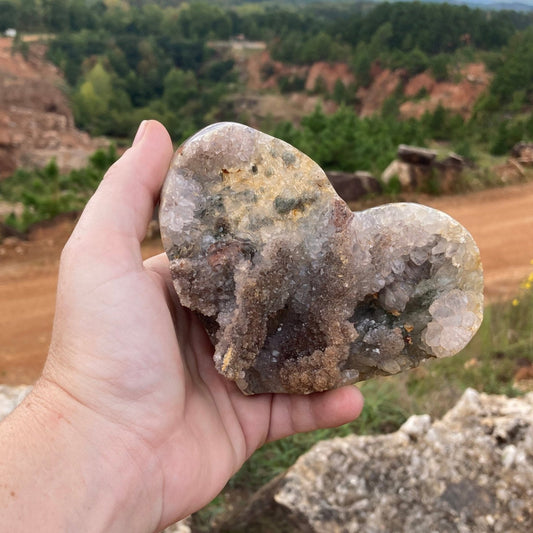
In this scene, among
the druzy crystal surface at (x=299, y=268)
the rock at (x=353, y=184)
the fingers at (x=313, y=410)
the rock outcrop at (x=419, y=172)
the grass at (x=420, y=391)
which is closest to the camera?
the druzy crystal surface at (x=299, y=268)

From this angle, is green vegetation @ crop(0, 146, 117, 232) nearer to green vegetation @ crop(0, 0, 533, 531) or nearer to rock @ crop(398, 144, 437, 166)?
green vegetation @ crop(0, 0, 533, 531)

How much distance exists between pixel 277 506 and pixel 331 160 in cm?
711

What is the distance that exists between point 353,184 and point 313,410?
6.51 m

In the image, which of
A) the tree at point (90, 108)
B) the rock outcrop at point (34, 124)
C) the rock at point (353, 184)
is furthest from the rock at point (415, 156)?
the tree at point (90, 108)

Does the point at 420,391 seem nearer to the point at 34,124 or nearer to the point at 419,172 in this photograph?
the point at 419,172

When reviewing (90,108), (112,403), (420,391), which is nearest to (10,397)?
(112,403)

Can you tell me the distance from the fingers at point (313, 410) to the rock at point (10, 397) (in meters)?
2.04

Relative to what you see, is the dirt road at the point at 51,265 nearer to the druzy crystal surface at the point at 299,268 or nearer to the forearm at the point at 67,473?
the forearm at the point at 67,473

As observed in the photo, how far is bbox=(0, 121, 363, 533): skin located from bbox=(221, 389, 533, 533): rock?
60cm

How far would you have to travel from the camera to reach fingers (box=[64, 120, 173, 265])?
1.81 meters

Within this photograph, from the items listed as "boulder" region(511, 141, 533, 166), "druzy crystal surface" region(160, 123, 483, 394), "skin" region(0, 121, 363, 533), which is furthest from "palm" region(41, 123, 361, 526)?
"boulder" region(511, 141, 533, 166)

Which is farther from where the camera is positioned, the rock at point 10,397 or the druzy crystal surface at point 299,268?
the rock at point 10,397

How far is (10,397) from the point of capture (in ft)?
13.3

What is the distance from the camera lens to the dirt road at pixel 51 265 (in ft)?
18.6
